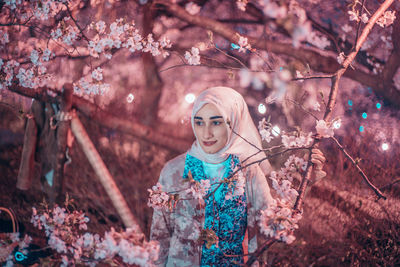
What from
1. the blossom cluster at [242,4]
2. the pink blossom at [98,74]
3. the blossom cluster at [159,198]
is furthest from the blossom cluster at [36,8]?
the blossom cluster at [159,198]

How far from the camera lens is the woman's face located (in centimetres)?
173

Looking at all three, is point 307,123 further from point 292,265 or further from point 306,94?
Answer: point 292,265

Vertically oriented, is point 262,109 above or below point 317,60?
below

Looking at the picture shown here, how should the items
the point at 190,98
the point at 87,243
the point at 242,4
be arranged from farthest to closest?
the point at 190,98 → the point at 242,4 → the point at 87,243

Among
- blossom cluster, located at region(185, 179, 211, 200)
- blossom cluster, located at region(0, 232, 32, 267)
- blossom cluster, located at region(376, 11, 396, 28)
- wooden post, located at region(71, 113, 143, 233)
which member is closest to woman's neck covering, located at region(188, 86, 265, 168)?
blossom cluster, located at region(185, 179, 211, 200)

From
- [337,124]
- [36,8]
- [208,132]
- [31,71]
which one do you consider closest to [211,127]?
[208,132]

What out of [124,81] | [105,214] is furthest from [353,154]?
[105,214]

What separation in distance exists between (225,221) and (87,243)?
2.57ft

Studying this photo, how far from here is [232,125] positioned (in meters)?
1.72

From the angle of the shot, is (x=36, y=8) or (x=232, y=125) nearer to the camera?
→ (x=232, y=125)

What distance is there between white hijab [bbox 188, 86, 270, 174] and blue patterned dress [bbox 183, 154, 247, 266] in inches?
2.1

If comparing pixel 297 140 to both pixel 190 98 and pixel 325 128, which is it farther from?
pixel 190 98

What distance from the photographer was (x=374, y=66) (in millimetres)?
2021

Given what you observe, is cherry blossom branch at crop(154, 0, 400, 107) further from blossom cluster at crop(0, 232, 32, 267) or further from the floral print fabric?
blossom cluster at crop(0, 232, 32, 267)
